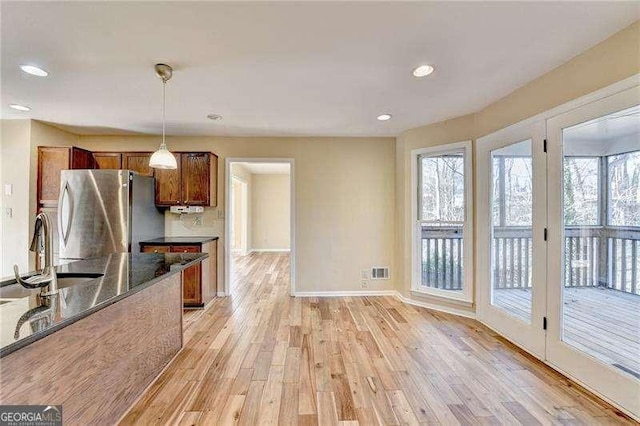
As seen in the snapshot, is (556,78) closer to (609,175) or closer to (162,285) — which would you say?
(609,175)

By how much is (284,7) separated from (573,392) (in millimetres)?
3232

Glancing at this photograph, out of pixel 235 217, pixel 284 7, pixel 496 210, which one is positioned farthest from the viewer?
pixel 235 217

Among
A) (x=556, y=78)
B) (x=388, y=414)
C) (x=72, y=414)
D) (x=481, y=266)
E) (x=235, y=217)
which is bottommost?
(x=388, y=414)

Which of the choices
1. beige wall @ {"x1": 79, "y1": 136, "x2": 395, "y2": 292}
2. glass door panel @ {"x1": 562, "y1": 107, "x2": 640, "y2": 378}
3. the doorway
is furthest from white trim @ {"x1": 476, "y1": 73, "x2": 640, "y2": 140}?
beige wall @ {"x1": 79, "y1": 136, "x2": 395, "y2": 292}

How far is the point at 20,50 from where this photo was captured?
79.7 inches

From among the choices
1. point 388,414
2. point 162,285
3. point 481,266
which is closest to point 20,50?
point 162,285

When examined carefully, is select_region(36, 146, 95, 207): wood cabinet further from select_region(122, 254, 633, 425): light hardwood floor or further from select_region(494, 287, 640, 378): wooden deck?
select_region(494, 287, 640, 378): wooden deck

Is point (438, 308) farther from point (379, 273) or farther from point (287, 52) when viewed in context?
point (287, 52)

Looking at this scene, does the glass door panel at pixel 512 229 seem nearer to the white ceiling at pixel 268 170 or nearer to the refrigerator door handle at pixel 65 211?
the refrigerator door handle at pixel 65 211

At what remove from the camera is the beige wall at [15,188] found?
11.7ft

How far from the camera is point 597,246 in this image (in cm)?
214

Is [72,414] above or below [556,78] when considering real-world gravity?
below

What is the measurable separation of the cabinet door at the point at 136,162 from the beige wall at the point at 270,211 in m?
4.78

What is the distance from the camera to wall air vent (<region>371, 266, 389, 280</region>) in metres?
4.39
